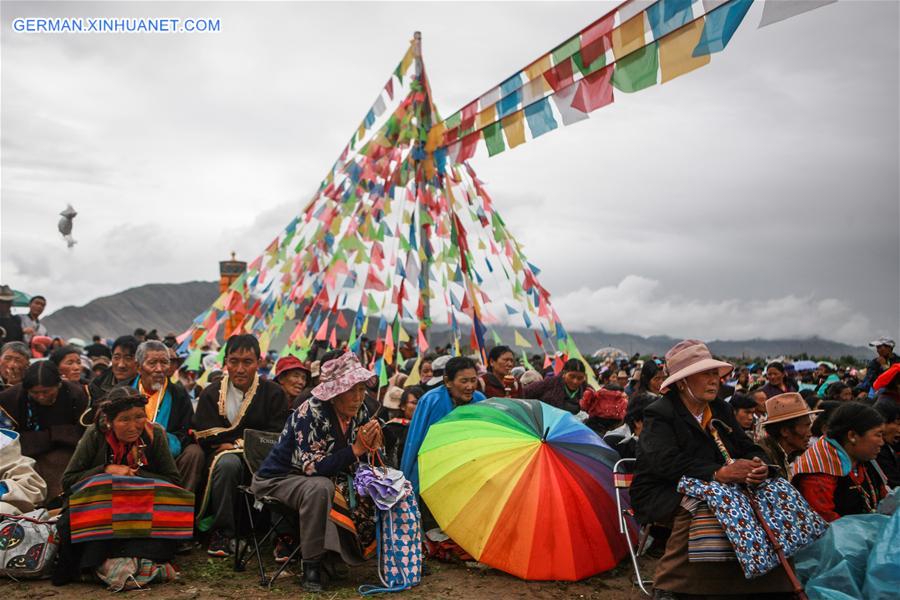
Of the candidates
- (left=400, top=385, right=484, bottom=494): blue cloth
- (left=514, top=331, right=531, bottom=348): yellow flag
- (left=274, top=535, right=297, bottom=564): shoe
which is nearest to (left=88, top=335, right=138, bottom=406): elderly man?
(left=274, top=535, right=297, bottom=564): shoe

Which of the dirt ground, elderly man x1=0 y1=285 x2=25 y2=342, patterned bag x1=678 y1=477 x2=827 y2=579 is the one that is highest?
elderly man x1=0 y1=285 x2=25 y2=342

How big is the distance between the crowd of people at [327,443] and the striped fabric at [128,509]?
0.14ft

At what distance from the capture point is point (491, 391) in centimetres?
699

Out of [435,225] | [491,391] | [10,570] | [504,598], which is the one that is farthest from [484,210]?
[10,570]

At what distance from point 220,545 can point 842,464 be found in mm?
4287

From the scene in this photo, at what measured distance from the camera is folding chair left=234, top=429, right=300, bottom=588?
4.77 m

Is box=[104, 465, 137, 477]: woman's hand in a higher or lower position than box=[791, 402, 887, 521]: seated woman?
higher

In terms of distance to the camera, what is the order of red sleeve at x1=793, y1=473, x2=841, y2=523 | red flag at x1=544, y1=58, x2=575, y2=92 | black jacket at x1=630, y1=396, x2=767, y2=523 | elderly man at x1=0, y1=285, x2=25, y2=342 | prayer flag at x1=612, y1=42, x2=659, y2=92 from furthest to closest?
elderly man at x1=0, y1=285, x2=25, y2=342 < red flag at x1=544, y1=58, x2=575, y2=92 < prayer flag at x1=612, y1=42, x2=659, y2=92 < red sleeve at x1=793, y1=473, x2=841, y2=523 < black jacket at x1=630, y1=396, x2=767, y2=523

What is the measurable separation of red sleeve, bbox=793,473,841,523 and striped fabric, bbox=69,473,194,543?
12.9ft

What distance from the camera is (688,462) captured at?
140 inches

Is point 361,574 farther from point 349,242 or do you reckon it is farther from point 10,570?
point 349,242

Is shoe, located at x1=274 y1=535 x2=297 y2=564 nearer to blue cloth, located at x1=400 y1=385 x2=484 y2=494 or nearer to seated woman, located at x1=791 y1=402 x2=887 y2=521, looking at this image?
blue cloth, located at x1=400 y1=385 x2=484 y2=494

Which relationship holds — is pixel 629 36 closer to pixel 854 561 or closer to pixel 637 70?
pixel 637 70

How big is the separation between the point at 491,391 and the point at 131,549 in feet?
11.4
